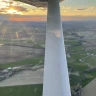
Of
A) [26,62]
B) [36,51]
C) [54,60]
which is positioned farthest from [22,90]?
[54,60]

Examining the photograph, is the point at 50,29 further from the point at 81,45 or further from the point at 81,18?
the point at 81,18

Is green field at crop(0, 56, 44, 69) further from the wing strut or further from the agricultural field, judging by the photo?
the wing strut

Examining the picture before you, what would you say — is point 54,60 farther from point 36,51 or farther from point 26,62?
point 36,51

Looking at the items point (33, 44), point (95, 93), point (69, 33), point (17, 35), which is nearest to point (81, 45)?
point (69, 33)

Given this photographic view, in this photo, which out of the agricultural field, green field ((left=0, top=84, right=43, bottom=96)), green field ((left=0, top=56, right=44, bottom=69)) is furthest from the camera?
green field ((left=0, top=56, right=44, bottom=69))

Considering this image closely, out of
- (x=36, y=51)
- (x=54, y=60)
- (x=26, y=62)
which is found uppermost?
(x=54, y=60)

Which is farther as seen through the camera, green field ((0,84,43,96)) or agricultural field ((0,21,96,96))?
agricultural field ((0,21,96,96))

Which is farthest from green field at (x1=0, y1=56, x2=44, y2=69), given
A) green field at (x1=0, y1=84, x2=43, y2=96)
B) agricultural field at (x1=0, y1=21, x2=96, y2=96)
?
green field at (x1=0, y1=84, x2=43, y2=96)

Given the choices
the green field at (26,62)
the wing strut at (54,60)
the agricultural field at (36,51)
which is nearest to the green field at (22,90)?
the agricultural field at (36,51)

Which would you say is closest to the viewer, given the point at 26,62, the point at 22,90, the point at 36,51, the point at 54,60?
the point at 54,60
